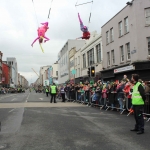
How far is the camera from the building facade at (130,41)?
22.7 m

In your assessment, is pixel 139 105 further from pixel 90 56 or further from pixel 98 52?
pixel 90 56

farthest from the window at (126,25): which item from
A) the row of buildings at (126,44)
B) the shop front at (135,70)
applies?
the shop front at (135,70)

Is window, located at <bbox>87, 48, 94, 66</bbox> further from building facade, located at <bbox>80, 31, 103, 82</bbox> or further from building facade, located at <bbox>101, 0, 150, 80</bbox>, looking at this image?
building facade, located at <bbox>101, 0, 150, 80</bbox>

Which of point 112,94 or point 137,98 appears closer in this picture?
point 137,98

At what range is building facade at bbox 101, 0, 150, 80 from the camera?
74.4 feet

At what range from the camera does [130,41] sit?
947 inches

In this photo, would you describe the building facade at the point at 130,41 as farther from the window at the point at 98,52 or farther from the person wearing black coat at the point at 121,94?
the person wearing black coat at the point at 121,94

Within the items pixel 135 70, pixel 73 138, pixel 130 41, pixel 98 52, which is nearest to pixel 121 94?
pixel 73 138

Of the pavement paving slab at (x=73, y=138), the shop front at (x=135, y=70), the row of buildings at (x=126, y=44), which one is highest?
the row of buildings at (x=126, y=44)

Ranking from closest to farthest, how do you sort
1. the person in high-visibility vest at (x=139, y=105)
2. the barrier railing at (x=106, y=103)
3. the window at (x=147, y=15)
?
the person in high-visibility vest at (x=139, y=105)
the barrier railing at (x=106, y=103)
the window at (x=147, y=15)

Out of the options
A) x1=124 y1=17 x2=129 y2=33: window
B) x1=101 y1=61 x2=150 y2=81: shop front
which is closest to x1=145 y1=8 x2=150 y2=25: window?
x1=124 y1=17 x2=129 y2=33: window

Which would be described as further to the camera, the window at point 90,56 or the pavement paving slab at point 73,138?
the window at point 90,56

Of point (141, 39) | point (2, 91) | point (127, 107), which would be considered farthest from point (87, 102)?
point (2, 91)

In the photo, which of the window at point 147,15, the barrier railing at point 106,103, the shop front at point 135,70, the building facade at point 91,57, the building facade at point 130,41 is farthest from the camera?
the building facade at point 91,57
